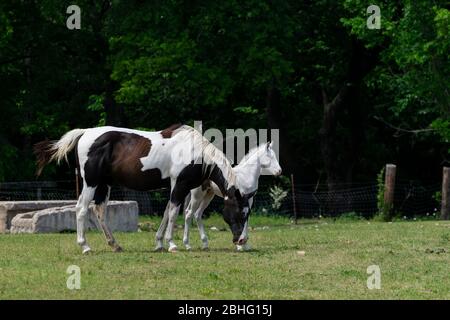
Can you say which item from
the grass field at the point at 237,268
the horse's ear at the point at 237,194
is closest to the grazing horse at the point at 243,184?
the horse's ear at the point at 237,194

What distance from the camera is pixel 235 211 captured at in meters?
17.2

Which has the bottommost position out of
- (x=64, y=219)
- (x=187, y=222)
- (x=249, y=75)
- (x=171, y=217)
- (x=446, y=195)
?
(x=446, y=195)

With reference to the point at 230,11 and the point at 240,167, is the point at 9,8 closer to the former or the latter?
the point at 230,11

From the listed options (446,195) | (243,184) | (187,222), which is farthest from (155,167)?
(446,195)

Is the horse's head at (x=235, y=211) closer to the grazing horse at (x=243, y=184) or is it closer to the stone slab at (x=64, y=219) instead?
the grazing horse at (x=243, y=184)

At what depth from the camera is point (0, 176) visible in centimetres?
3341

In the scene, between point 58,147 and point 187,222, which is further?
point 187,222

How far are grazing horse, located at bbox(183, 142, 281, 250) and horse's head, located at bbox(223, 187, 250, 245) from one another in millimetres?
256

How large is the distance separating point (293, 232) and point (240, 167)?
174 inches

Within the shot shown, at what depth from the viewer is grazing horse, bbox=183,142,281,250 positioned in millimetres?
17953

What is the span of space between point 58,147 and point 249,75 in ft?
49.4

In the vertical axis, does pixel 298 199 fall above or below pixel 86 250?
below

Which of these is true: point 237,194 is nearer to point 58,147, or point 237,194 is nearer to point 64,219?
point 58,147

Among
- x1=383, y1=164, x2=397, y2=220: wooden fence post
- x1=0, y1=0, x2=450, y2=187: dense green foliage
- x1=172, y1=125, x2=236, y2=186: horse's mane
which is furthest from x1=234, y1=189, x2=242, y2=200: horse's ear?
x1=0, y1=0, x2=450, y2=187: dense green foliage
